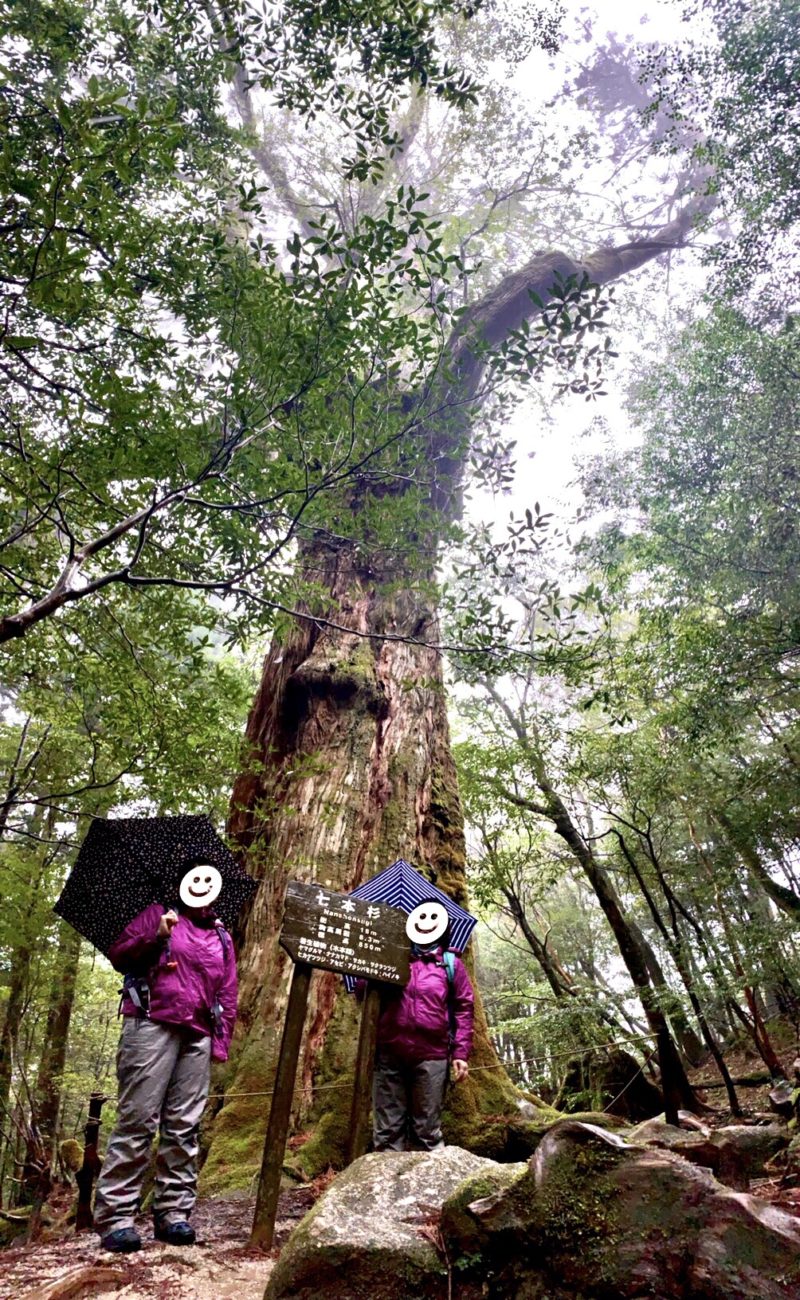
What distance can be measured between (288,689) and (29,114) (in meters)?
5.03

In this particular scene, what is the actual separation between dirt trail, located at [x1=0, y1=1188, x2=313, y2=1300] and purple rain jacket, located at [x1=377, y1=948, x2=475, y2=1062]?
1008 millimetres

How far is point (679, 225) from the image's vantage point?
18.1 m

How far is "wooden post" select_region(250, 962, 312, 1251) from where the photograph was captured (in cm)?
303

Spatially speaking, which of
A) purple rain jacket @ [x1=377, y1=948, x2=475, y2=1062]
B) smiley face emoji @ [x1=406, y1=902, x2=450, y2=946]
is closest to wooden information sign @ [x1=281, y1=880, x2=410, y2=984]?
smiley face emoji @ [x1=406, y1=902, x2=450, y2=946]

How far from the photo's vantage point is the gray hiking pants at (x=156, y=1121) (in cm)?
301

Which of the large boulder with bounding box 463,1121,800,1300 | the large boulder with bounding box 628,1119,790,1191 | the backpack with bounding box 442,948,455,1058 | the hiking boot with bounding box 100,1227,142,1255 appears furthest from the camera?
the backpack with bounding box 442,948,455,1058

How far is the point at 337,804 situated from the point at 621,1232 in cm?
435

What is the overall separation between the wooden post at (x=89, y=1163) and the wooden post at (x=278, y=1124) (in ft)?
3.45

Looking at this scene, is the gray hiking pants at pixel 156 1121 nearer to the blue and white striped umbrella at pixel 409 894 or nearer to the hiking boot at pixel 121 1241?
the hiking boot at pixel 121 1241

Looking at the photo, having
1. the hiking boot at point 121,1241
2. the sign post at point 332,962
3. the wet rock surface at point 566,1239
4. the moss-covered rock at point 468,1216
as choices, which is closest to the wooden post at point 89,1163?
the hiking boot at point 121,1241

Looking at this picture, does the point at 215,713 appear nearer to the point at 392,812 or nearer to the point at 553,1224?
the point at 392,812

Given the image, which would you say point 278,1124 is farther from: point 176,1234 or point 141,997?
point 141,997

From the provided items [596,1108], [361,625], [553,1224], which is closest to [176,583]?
[553,1224]

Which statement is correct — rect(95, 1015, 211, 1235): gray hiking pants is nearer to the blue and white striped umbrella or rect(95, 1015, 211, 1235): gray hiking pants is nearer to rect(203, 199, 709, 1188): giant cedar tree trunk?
Answer: rect(203, 199, 709, 1188): giant cedar tree trunk
